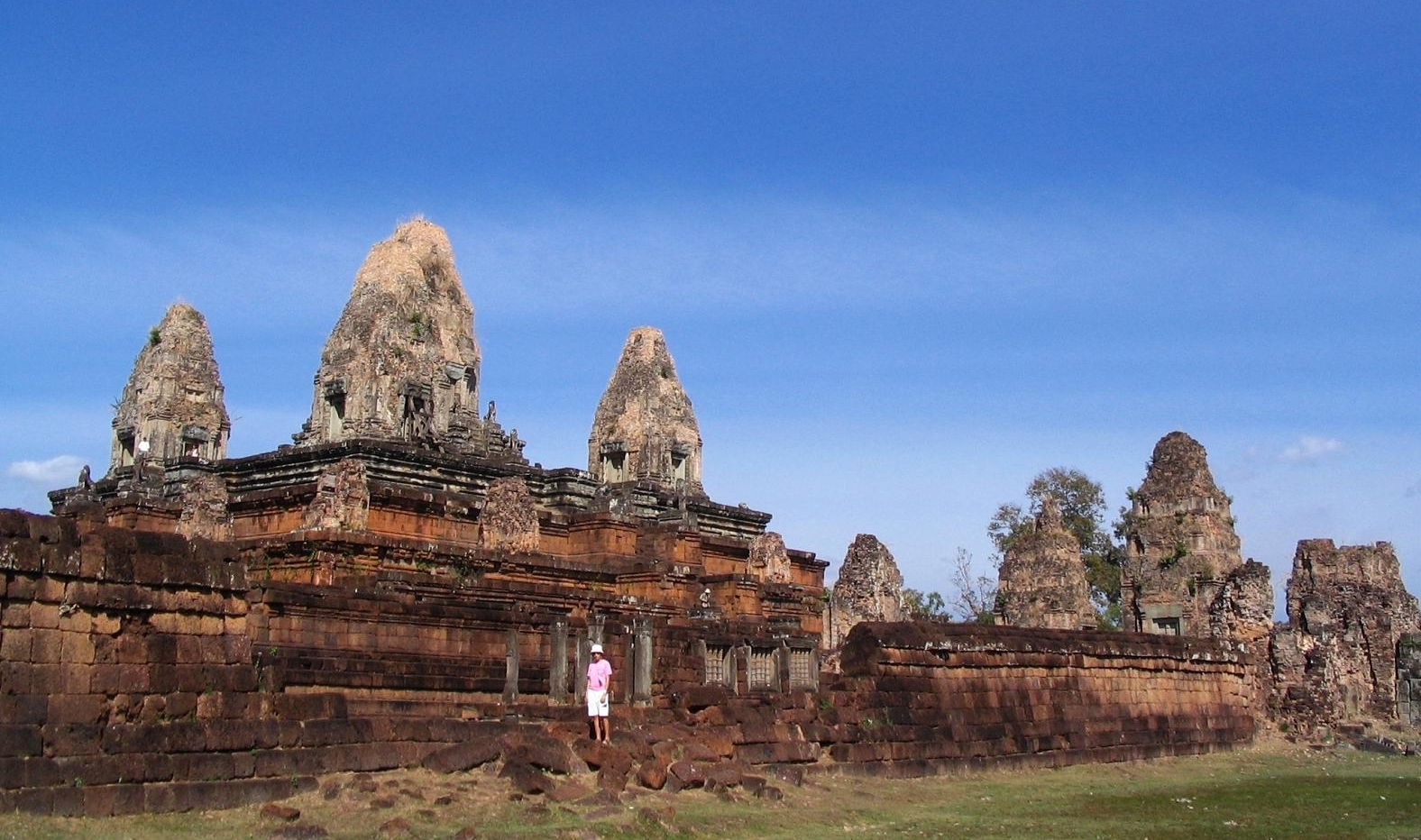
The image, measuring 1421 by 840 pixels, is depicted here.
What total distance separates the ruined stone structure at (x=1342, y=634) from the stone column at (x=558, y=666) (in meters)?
15.7

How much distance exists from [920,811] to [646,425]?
3094 centimetres

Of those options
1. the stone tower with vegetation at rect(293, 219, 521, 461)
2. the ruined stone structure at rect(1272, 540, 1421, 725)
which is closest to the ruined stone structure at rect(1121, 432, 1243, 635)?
the ruined stone structure at rect(1272, 540, 1421, 725)

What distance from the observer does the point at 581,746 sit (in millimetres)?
13711

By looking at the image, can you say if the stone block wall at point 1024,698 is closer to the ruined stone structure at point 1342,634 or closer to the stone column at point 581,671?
the ruined stone structure at point 1342,634

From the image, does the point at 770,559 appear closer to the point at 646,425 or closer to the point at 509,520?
the point at 509,520

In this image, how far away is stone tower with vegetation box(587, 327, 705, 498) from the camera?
45219mm

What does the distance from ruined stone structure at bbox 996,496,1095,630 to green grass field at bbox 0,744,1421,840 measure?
5.59m

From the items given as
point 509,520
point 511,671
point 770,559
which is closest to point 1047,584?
point 770,559

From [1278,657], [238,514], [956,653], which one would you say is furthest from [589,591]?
[1278,657]

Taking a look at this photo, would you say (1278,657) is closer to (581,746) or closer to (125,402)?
(581,746)

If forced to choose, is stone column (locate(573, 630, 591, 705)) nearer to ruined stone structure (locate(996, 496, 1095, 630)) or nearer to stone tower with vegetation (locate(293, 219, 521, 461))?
ruined stone structure (locate(996, 496, 1095, 630))

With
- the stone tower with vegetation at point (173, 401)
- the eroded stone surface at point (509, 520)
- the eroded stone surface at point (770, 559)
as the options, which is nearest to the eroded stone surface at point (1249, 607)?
the eroded stone surface at point (770, 559)

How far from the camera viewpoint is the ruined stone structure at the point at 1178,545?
2845 cm

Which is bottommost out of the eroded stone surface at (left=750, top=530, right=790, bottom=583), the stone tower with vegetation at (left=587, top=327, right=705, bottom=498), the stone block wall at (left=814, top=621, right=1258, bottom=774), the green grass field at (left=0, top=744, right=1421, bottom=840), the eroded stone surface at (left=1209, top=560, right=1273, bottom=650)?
the green grass field at (left=0, top=744, right=1421, bottom=840)
